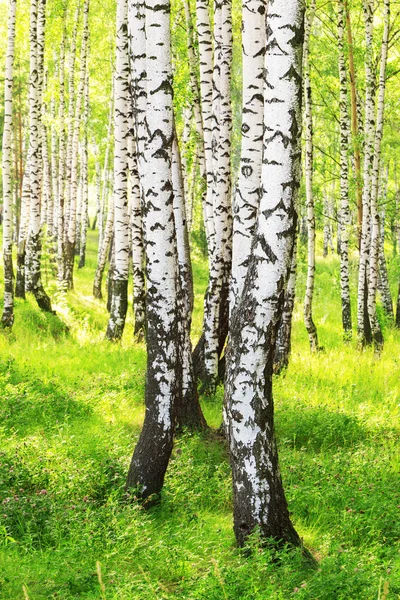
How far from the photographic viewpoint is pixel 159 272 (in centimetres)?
568

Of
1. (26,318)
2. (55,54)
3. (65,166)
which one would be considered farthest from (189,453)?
(55,54)

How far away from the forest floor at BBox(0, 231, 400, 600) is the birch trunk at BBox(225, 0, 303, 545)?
1.17 ft

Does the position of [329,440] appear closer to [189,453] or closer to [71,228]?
[189,453]

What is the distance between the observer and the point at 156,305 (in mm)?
5699

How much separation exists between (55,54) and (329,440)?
19233 millimetres

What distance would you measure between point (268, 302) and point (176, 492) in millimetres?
2337

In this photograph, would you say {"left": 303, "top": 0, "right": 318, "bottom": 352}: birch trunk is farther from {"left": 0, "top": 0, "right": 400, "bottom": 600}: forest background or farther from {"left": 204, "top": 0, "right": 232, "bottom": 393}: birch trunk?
{"left": 204, "top": 0, "right": 232, "bottom": 393}: birch trunk

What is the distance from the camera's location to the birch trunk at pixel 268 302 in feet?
14.3

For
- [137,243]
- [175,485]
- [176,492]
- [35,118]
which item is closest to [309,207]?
[137,243]

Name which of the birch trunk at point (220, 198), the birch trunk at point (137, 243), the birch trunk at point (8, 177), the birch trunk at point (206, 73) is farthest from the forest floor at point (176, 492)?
the birch trunk at point (206, 73)

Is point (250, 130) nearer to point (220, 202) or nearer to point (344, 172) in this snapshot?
point (220, 202)

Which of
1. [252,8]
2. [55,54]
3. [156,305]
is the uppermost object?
[55,54]

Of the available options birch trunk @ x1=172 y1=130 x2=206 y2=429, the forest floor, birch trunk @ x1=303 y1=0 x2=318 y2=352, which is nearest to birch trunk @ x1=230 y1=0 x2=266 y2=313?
birch trunk @ x1=172 y1=130 x2=206 y2=429

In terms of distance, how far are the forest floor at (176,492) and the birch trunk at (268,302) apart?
356mm
